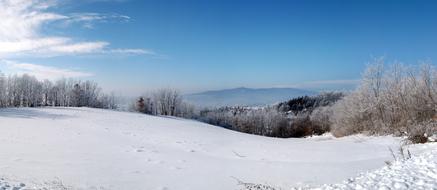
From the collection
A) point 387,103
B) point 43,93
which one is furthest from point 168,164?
point 43,93

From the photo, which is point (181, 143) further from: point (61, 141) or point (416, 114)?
point (416, 114)

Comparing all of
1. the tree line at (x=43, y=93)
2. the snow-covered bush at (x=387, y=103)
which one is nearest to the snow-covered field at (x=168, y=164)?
the snow-covered bush at (x=387, y=103)

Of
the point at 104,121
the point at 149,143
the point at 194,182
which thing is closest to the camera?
the point at 194,182

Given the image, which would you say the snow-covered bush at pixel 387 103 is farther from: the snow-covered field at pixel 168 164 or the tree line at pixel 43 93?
the tree line at pixel 43 93

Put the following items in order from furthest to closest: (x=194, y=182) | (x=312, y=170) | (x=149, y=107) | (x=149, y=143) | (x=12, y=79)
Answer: (x=149, y=107)
(x=12, y=79)
(x=149, y=143)
(x=312, y=170)
(x=194, y=182)

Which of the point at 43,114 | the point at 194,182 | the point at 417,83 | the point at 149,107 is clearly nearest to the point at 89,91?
the point at 149,107

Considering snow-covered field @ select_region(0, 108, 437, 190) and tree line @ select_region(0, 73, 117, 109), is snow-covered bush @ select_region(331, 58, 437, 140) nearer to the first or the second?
snow-covered field @ select_region(0, 108, 437, 190)

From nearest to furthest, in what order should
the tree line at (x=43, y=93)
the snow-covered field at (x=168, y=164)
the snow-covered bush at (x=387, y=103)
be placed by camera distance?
1. the snow-covered field at (x=168, y=164)
2. the snow-covered bush at (x=387, y=103)
3. the tree line at (x=43, y=93)

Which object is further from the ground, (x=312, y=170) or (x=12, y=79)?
(x=12, y=79)

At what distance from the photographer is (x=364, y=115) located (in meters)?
48.7

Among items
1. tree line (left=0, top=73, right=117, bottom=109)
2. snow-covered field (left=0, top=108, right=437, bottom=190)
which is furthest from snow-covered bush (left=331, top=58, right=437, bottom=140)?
tree line (left=0, top=73, right=117, bottom=109)

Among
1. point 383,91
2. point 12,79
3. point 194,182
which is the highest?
point 12,79

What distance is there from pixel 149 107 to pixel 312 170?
72.3 m

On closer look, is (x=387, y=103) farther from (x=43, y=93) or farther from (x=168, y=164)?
(x=43, y=93)
